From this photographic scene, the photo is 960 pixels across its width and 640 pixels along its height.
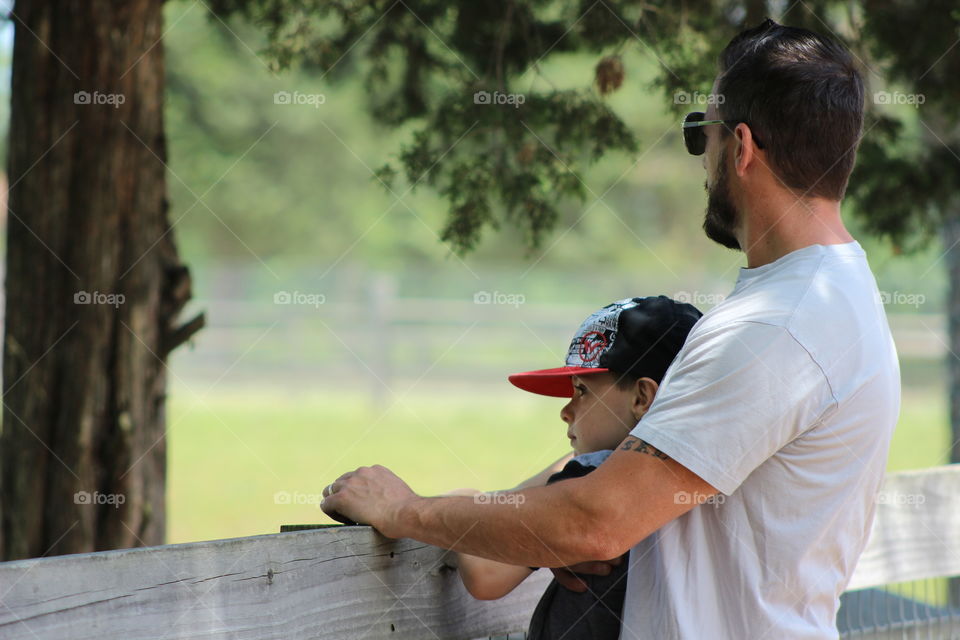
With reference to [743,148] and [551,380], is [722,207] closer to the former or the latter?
[743,148]

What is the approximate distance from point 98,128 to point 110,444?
115 centimetres

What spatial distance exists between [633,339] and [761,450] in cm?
43

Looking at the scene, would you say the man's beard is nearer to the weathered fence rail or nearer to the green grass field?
the weathered fence rail

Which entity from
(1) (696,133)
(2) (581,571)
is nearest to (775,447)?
(2) (581,571)

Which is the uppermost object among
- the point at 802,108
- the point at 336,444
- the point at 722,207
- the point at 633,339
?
the point at 336,444

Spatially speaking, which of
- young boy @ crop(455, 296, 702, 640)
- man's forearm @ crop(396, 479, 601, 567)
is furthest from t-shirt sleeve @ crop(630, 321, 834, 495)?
young boy @ crop(455, 296, 702, 640)

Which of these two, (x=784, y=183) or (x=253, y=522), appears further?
(x=253, y=522)

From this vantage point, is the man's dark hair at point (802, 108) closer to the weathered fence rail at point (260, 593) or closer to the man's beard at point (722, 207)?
the man's beard at point (722, 207)

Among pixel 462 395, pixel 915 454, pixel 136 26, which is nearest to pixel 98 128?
pixel 136 26

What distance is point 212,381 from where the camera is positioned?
15.1m

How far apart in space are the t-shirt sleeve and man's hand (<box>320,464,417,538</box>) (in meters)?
0.46

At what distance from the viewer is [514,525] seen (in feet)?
4.95

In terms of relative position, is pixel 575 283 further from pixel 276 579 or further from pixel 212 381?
pixel 276 579

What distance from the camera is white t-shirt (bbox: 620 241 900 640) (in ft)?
4.72
